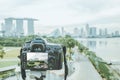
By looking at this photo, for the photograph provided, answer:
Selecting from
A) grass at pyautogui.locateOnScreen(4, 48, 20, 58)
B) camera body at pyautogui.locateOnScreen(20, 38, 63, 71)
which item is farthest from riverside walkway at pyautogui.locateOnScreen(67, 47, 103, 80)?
camera body at pyautogui.locateOnScreen(20, 38, 63, 71)

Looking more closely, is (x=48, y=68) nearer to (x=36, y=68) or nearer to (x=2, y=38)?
(x=36, y=68)

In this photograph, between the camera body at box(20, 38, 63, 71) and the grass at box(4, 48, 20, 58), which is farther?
the grass at box(4, 48, 20, 58)

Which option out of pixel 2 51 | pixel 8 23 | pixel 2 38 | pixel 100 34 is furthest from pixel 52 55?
pixel 100 34

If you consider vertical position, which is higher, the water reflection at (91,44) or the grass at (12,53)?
the grass at (12,53)

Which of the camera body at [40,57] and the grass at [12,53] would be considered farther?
the grass at [12,53]

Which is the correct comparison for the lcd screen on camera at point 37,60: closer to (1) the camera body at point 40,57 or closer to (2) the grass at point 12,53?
(1) the camera body at point 40,57

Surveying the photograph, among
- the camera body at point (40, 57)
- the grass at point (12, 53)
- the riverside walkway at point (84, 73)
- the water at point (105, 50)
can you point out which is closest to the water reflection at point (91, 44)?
the water at point (105, 50)

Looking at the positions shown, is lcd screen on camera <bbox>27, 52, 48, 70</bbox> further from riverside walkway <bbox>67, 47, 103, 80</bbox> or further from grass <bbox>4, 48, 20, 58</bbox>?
grass <bbox>4, 48, 20, 58</bbox>
